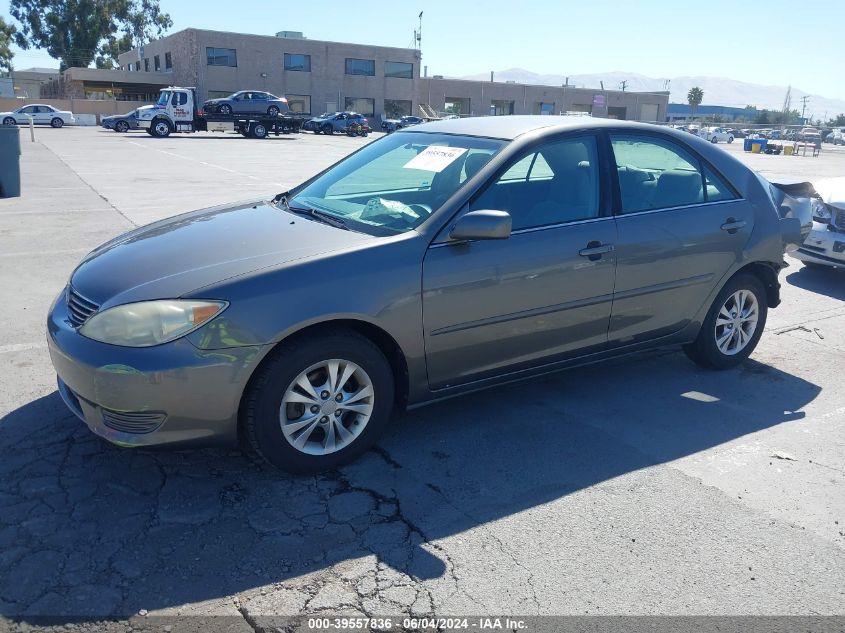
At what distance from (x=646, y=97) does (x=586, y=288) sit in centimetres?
8536

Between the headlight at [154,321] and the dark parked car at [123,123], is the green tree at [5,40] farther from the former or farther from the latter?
the headlight at [154,321]

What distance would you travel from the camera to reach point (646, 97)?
8156 centimetres

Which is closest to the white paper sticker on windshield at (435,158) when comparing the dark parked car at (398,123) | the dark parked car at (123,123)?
the dark parked car at (123,123)

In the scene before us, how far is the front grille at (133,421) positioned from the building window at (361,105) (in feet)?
205

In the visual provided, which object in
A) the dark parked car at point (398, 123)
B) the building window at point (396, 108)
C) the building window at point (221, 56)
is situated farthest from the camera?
the building window at point (396, 108)

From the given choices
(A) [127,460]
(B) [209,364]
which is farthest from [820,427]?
(A) [127,460]

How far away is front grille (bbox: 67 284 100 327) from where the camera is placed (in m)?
3.31

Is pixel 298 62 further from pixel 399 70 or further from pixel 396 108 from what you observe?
pixel 396 108

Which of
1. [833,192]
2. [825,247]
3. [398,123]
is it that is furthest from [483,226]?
[398,123]

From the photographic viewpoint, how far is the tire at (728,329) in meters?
4.86

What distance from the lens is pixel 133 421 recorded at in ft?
10.1

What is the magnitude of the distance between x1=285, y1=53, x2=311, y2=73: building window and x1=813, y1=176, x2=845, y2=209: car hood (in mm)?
56201

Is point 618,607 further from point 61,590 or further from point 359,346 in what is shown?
point 61,590

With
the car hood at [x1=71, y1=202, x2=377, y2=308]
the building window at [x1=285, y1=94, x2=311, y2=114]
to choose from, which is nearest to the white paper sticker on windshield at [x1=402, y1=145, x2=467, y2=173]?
the car hood at [x1=71, y1=202, x2=377, y2=308]
